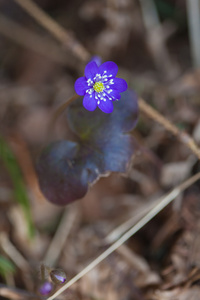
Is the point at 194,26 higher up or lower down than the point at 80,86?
higher up

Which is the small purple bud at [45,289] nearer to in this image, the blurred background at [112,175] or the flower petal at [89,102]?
the blurred background at [112,175]

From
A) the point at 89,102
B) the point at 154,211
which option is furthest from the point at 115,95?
the point at 154,211

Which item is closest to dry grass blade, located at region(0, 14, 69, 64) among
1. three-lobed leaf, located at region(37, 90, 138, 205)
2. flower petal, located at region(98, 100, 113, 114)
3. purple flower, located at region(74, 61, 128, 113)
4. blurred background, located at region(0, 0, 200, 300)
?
blurred background, located at region(0, 0, 200, 300)

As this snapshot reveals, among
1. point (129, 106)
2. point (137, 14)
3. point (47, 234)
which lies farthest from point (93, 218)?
point (137, 14)

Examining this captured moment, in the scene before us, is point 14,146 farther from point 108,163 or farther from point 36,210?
point 108,163

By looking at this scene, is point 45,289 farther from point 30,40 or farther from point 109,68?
point 30,40

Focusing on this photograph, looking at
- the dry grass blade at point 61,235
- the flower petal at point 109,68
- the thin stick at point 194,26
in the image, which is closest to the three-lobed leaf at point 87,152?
the flower petal at point 109,68

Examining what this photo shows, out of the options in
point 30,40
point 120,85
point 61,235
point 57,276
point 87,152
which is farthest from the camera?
point 30,40
